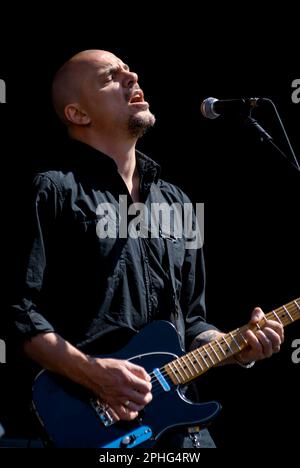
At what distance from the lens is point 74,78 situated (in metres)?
3.03

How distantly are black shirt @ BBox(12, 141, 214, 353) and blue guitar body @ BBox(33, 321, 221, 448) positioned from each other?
0.11 m

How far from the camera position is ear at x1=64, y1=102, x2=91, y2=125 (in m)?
2.97

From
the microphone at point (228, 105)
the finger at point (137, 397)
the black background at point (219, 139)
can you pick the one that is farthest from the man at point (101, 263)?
the black background at point (219, 139)

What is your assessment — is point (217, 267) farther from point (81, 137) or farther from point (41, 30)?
point (41, 30)

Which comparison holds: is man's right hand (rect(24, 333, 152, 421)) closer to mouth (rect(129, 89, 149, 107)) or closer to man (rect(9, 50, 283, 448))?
man (rect(9, 50, 283, 448))

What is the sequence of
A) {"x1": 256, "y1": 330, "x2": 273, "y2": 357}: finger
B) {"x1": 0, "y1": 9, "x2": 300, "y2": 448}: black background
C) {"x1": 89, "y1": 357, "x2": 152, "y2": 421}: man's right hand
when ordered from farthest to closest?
{"x1": 0, "y1": 9, "x2": 300, "y2": 448}: black background, {"x1": 256, "y1": 330, "x2": 273, "y2": 357}: finger, {"x1": 89, "y1": 357, "x2": 152, "y2": 421}: man's right hand

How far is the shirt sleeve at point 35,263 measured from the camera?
2375mm

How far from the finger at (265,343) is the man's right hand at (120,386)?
1.67 ft

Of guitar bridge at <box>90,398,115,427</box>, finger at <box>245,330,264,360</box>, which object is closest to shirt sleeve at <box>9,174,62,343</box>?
guitar bridge at <box>90,398,115,427</box>

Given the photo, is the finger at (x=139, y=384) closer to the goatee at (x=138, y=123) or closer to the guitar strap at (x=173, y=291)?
the guitar strap at (x=173, y=291)

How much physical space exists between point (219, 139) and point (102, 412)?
1.95 m

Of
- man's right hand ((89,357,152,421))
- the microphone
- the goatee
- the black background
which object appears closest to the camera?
man's right hand ((89,357,152,421))

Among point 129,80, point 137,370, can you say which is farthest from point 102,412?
point 129,80

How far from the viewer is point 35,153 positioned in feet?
12.1
